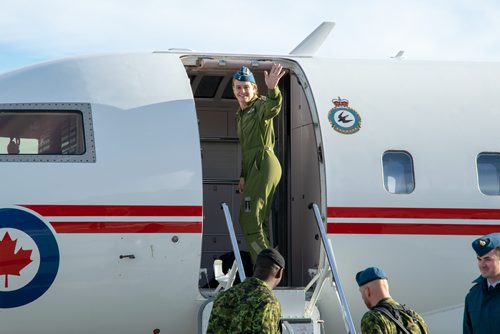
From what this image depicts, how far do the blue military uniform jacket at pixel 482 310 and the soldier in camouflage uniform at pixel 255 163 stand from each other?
8.40ft

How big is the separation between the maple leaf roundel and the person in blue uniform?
154 inches

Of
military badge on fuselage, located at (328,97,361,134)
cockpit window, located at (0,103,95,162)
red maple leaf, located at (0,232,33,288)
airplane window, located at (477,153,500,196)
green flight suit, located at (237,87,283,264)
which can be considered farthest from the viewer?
airplane window, located at (477,153,500,196)

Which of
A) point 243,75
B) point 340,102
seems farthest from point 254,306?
point 340,102

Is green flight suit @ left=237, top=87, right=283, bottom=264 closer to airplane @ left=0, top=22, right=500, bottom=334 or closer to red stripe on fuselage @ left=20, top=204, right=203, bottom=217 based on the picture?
airplane @ left=0, top=22, right=500, bottom=334

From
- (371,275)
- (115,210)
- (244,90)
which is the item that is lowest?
(371,275)

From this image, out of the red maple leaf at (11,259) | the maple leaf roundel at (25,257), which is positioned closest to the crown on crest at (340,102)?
the maple leaf roundel at (25,257)

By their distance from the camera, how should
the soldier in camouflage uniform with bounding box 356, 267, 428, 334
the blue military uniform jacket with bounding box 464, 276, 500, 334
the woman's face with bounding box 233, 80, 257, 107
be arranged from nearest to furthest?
Answer: the soldier in camouflage uniform with bounding box 356, 267, 428, 334 < the blue military uniform jacket with bounding box 464, 276, 500, 334 < the woman's face with bounding box 233, 80, 257, 107

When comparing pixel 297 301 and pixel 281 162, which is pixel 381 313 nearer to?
pixel 297 301

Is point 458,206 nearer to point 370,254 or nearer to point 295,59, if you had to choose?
point 370,254

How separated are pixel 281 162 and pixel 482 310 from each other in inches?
157

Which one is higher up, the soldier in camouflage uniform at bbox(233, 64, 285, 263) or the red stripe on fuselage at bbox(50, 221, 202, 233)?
the soldier in camouflage uniform at bbox(233, 64, 285, 263)

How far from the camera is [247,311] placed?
5.48m

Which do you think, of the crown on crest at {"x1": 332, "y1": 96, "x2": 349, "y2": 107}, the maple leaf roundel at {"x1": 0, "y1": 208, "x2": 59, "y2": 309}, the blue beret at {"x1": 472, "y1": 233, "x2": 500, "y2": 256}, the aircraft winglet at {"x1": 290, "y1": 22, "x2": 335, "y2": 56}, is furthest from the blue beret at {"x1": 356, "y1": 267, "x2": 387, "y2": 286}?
the aircraft winglet at {"x1": 290, "y1": 22, "x2": 335, "y2": 56}

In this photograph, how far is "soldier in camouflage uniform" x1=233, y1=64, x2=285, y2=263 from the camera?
29.0 feet
